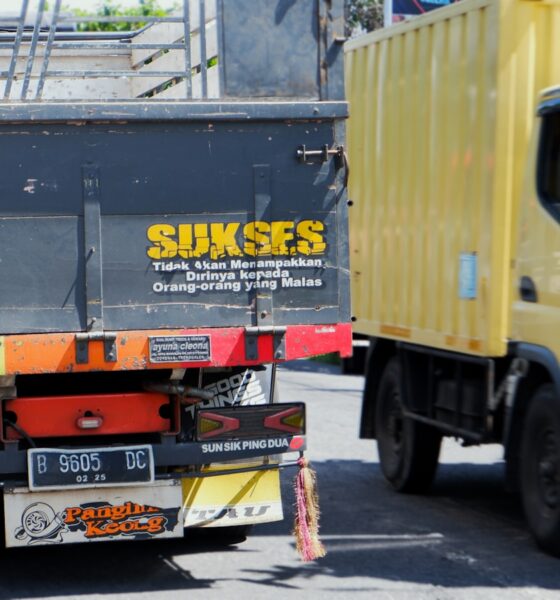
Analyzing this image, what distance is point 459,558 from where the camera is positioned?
789cm

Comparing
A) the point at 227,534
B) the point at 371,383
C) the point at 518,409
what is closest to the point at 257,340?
the point at 227,534

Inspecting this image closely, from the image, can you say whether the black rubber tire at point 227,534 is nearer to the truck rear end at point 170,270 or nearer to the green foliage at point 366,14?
the truck rear end at point 170,270

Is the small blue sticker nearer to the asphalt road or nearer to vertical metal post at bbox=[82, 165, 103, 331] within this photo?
the asphalt road

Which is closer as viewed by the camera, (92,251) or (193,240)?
(92,251)

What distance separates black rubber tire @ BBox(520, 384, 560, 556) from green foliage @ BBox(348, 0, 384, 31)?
1974 cm

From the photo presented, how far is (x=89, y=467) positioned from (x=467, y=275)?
10.2 ft

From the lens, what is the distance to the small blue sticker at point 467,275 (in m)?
8.76

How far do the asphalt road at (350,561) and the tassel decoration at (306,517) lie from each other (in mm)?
199

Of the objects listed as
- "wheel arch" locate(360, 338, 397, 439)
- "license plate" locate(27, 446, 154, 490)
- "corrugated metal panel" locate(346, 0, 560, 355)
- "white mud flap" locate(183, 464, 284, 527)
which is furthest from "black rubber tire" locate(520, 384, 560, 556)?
"wheel arch" locate(360, 338, 397, 439)

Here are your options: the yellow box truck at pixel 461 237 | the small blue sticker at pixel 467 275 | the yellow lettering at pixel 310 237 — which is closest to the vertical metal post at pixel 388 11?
the yellow box truck at pixel 461 237

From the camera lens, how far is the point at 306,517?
7188 millimetres

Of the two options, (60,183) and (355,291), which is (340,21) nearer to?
(60,183)

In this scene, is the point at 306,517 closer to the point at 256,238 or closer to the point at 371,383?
the point at 256,238

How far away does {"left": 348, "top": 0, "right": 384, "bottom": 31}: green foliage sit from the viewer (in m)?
26.9
